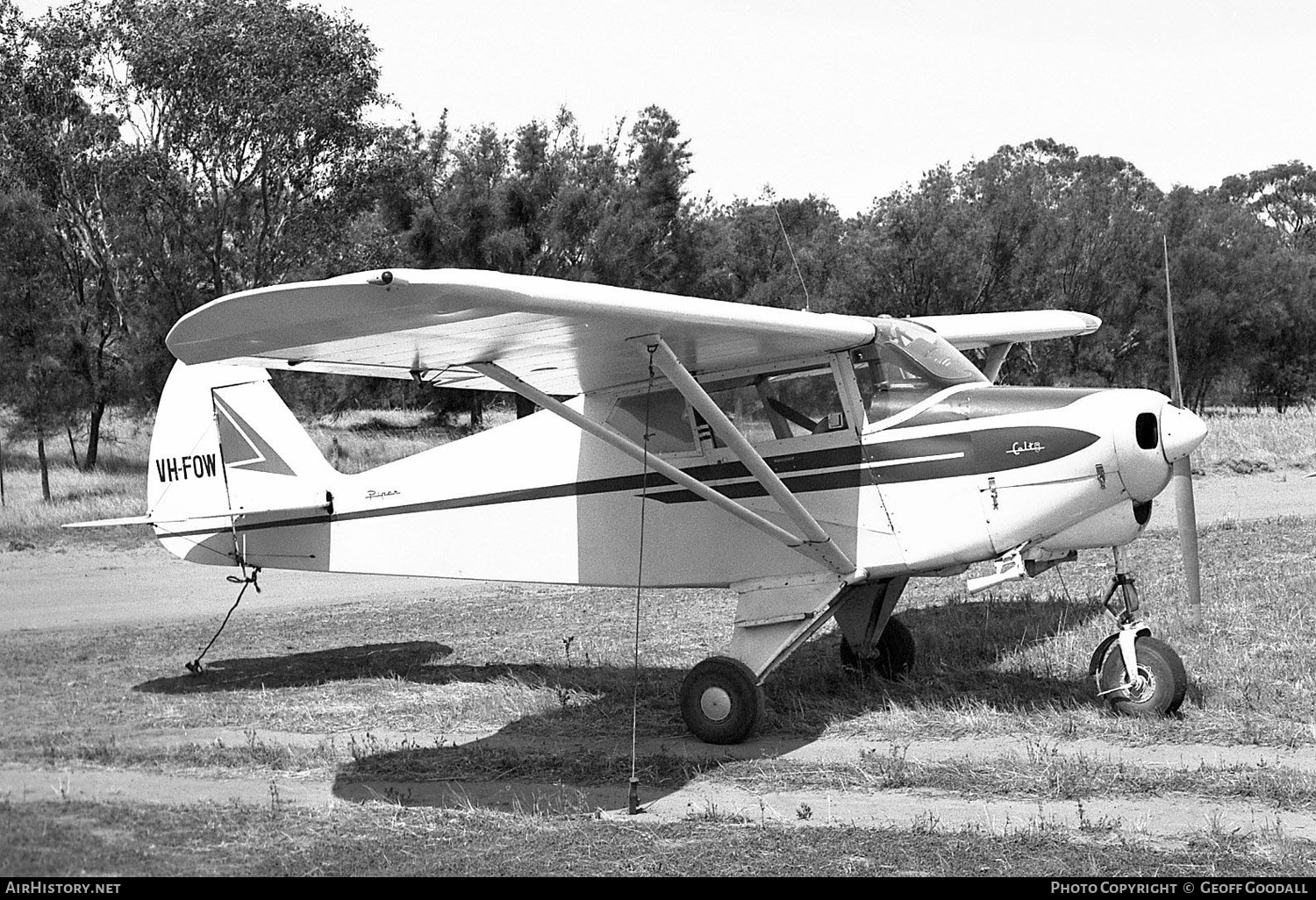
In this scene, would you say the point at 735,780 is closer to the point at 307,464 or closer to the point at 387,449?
the point at 307,464

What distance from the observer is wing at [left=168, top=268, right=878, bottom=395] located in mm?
6066

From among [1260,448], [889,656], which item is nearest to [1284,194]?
[1260,448]

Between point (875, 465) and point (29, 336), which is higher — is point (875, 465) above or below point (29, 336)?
below

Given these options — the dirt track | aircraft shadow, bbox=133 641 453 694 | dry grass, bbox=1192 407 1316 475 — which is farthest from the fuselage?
dry grass, bbox=1192 407 1316 475

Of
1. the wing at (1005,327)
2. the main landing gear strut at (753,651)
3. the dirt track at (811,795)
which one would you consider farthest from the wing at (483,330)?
the wing at (1005,327)

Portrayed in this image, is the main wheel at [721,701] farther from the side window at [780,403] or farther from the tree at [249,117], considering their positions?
the tree at [249,117]

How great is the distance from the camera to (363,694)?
9883 mm

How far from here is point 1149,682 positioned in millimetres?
7965

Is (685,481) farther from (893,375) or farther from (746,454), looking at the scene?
(893,375)

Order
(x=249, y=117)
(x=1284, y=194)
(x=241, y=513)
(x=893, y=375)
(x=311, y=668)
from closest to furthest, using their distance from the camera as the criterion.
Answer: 1. (x=893, y=375)
2. (x=241, y=513)
3. (x=311, y=668)
4. (x=249, y=117)
5. (x=1284, y=194)

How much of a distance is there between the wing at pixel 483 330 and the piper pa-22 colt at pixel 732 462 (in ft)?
0.08

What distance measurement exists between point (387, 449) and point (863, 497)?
2211 cm

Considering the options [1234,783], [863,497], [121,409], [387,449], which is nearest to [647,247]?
[387,449]

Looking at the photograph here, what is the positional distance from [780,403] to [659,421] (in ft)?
3.00
